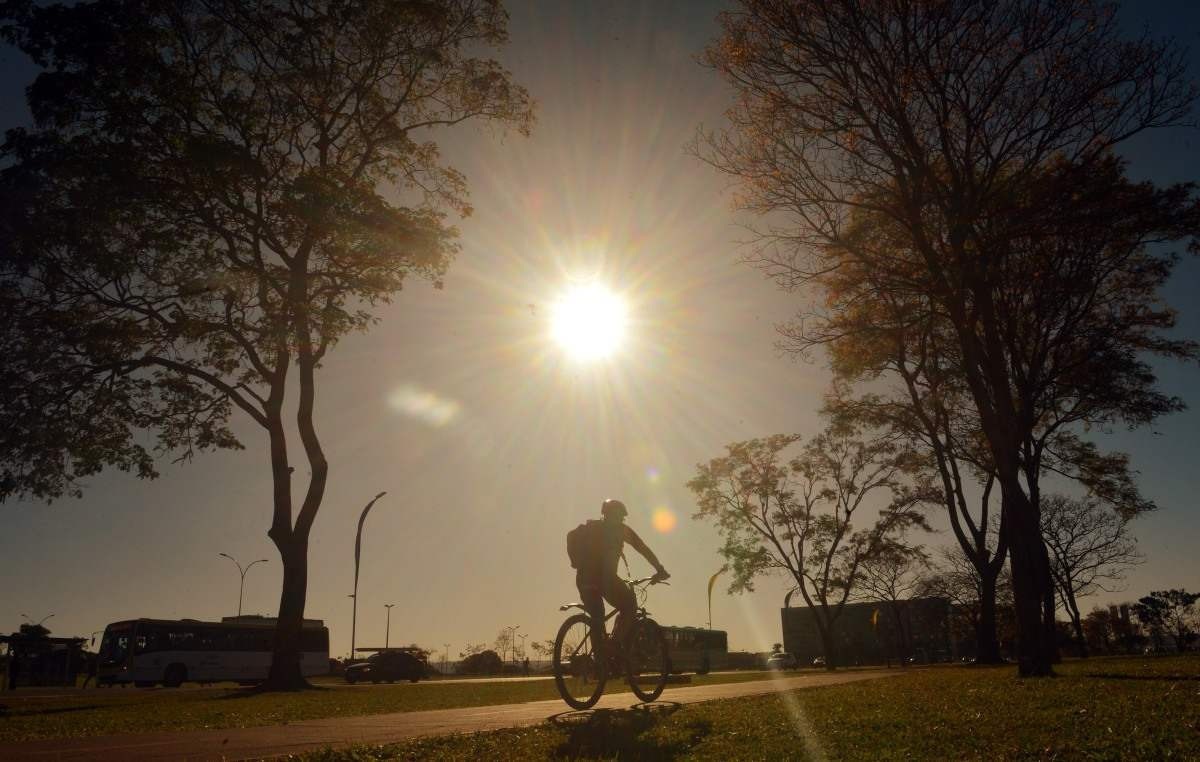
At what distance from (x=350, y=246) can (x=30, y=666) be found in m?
36.3

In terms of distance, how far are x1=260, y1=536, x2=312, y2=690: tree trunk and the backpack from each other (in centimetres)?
1458

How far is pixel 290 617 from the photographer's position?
20.8m

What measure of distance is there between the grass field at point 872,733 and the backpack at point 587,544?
135 centimetres

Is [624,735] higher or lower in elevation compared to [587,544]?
lower

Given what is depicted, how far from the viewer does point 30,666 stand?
42.2 meters

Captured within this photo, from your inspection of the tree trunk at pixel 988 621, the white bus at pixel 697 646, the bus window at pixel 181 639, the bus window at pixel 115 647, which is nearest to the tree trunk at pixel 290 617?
the tree trunk at pixel 988 621

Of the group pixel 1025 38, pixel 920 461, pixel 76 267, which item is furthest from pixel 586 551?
pixel 920 461

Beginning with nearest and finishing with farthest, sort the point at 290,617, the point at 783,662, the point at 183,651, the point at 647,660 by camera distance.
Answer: the point at 647,660
the point at 290,617
the point at 183,651
the point at 783,662

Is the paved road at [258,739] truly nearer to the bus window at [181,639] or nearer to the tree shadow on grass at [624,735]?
the tree shadow on grass at [624,735]

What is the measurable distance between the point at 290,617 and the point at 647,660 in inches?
604

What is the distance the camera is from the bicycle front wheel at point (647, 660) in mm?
8203

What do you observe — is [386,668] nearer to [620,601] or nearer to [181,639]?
[181,639]

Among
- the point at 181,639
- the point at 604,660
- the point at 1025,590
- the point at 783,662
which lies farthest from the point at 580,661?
the point at 783,662

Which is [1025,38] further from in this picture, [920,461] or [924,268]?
[920,461]
